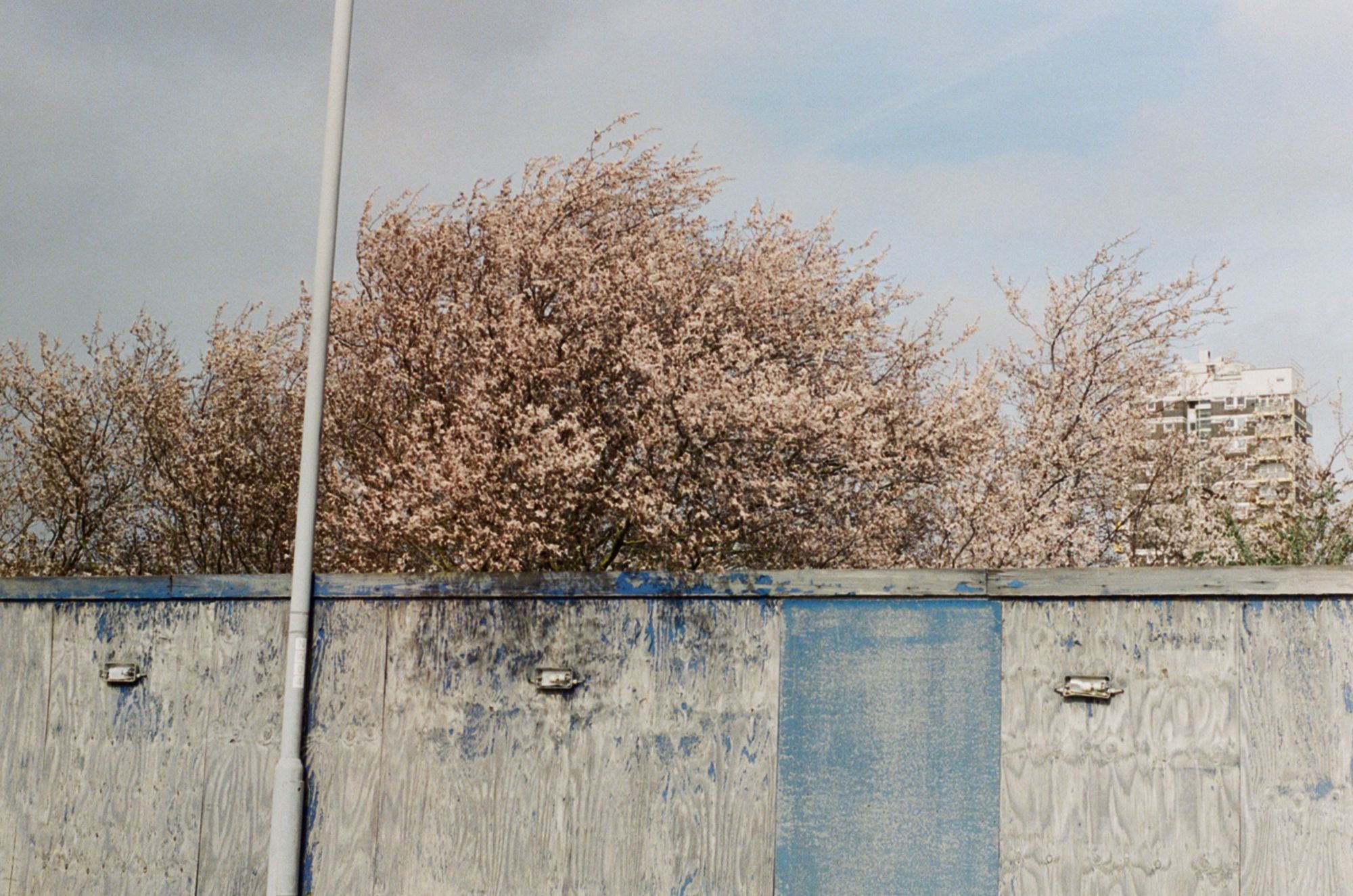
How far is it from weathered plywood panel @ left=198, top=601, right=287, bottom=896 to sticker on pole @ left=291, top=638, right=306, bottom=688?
45cm

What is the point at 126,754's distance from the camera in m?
8.88

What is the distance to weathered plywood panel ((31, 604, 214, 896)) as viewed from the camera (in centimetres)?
872

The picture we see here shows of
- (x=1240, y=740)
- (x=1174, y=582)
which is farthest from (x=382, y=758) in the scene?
(x=1240, y=740)

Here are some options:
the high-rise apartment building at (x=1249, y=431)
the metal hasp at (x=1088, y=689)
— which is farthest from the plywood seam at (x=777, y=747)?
the high-rise apartment building at (x=1249, y=431)

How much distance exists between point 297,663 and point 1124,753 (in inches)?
196

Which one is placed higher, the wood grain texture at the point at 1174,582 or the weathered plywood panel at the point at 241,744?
the wood grain texture at the point at 1174,582

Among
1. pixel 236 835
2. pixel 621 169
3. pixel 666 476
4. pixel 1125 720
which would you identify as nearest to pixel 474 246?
pixel 621 169

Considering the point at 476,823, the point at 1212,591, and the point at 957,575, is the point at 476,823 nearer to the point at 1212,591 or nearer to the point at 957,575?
the point at 957,575

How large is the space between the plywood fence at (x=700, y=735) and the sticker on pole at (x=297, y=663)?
0.26 meters

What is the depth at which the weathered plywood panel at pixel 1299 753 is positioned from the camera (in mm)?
6410

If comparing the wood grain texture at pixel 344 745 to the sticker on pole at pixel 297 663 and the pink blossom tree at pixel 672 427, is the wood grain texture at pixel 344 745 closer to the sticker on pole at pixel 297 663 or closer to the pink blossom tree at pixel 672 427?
the sticker on pole at pixel 297 663

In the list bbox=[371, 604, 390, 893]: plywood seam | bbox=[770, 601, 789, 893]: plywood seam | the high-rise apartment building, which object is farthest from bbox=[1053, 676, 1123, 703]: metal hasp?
the high-rise apartment building

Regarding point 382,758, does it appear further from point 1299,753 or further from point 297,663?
point 1299,753

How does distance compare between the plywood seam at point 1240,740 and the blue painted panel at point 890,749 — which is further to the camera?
the blue painted panel at point 890,749
